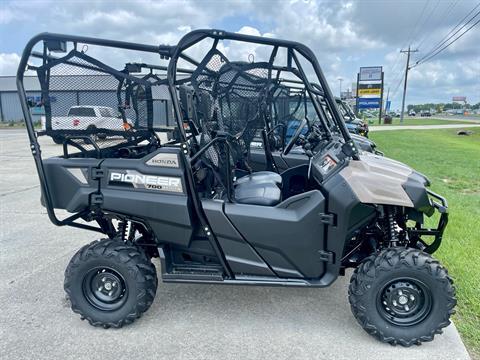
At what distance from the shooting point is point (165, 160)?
2.79 m

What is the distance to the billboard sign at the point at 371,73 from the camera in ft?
132

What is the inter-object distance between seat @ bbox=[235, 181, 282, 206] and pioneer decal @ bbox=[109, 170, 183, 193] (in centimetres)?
47

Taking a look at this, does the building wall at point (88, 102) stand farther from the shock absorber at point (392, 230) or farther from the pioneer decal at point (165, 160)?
the shock absorber at point (392, 230)

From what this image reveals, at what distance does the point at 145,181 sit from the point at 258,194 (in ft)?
2.74

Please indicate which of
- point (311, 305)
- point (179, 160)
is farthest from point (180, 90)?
point (311, 305)

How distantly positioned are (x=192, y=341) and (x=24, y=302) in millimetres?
1559

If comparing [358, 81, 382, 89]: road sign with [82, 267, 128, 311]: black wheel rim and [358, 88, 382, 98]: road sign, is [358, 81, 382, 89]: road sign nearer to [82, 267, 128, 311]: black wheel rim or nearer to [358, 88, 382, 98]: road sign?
[358, 88, 382, 98]: road sign

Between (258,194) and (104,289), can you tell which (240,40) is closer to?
(258,194)

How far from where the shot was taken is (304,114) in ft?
21.6

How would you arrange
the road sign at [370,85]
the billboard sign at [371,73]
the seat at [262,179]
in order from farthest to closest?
the billboard sign at [371,73] → the road sign at [370,85] → the seat at [262,179]

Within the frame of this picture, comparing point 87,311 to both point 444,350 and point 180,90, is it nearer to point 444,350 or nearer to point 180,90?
point 180,90

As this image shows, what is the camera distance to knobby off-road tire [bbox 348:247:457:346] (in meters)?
2.64

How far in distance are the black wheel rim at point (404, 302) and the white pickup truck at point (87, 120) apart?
2271 mm

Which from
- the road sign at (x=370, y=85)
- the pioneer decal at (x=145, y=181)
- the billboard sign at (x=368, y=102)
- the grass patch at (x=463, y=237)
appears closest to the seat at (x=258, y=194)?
the pioneer decal at (x=145, y=181)
